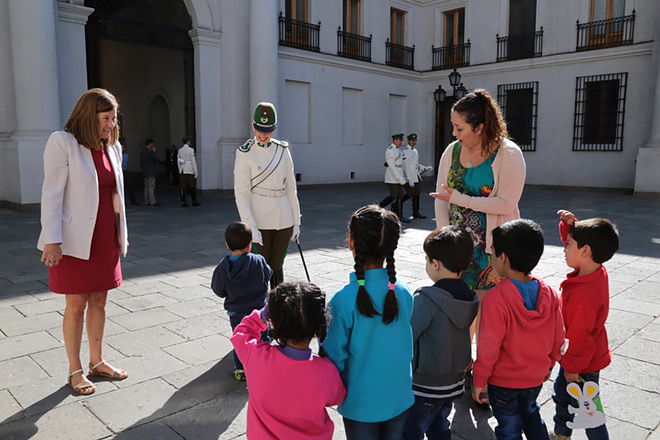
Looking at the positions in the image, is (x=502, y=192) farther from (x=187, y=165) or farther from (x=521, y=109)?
(x=521, y=109)

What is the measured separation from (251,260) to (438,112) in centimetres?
1982

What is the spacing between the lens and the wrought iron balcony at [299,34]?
56.4 ft

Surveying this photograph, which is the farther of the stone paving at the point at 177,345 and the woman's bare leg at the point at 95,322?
the woman's bare leg at the point at 95,322

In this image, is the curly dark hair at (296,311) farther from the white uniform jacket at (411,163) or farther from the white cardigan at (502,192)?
the white uniform jacket at (411,163)

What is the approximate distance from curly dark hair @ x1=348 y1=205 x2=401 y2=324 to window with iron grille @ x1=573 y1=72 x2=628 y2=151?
17.9m

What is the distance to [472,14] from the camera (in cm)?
2031

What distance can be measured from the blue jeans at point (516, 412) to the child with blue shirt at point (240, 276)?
1531 mm

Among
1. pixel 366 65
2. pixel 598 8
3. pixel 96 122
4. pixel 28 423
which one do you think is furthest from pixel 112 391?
pixel 598 8

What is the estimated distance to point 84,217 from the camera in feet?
9.70

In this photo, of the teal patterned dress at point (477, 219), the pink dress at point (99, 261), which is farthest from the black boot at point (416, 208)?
the pink dress at point (99, 261)

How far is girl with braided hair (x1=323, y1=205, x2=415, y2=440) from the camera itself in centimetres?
178

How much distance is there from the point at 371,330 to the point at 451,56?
21.2 meters

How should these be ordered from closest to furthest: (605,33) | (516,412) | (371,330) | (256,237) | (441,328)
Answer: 1. (371,330)
2. (441,328)
3. (516,412)
4. (256,237)
5. (605,33)

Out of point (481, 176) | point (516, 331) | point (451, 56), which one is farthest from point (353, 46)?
point (516, 331)
